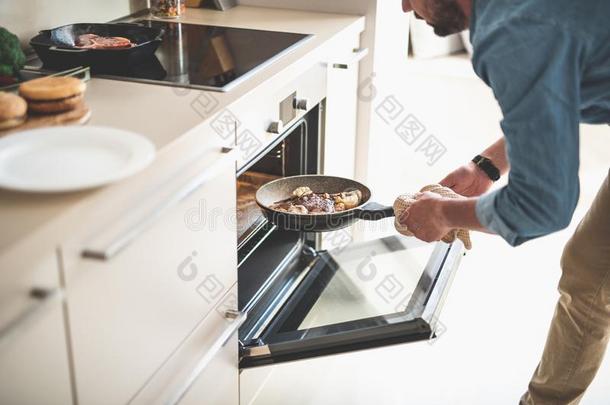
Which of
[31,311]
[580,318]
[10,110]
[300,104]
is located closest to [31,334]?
[31,311]

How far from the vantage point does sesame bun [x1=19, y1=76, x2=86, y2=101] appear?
125cm

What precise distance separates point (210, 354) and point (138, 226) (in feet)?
1.34

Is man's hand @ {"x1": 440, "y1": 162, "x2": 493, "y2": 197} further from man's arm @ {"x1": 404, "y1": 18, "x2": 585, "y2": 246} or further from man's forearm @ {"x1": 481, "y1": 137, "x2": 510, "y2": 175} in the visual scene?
man's arm @ {"x1": 404, "y1": 18, "x2": 585, "y2": 246}

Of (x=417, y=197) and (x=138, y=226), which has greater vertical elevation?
(x=138, y=226)

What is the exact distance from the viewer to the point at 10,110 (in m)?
1.20

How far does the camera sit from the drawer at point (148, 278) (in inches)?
41.8

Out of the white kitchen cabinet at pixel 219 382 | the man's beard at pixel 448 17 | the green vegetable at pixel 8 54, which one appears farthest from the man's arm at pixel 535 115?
the green vegetable at pixel 8 54

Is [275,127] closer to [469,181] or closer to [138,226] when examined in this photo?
[469,181]

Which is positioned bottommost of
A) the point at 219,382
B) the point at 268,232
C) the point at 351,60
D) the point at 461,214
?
the point at 219,382

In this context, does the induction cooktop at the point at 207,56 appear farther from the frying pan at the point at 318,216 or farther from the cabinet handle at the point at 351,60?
the frying pan at the point at 318,216

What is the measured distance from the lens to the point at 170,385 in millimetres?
1353

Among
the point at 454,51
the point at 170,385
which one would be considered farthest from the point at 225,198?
the point at 454,51

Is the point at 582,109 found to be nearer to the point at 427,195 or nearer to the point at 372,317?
the point at 427,195

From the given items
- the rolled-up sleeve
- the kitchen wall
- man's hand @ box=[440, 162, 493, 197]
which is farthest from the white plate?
man's hand @ box=[440, 162, 493, 197]
